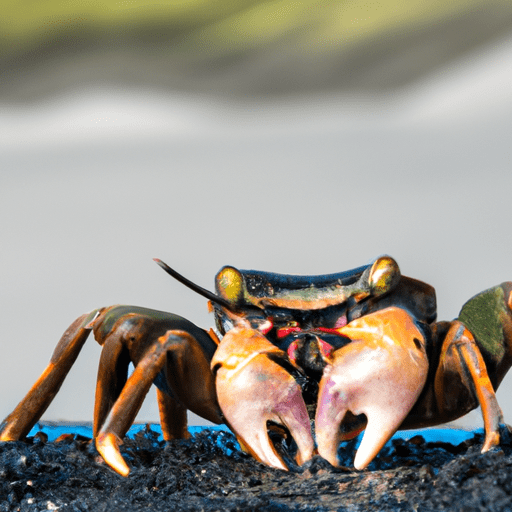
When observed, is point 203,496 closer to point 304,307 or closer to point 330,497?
point 330,497

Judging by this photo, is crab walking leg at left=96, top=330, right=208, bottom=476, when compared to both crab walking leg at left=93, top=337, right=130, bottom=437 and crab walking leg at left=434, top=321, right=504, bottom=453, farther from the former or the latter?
crab walking leg at left=434, top=321, right=504, bottom=453

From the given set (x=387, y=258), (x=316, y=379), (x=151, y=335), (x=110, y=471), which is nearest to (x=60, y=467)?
(x=110, y=471)

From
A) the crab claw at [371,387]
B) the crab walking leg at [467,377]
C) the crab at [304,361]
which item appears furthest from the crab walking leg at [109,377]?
the crab walking leg at [467,377]

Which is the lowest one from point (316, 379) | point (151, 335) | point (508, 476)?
point (508, 476)

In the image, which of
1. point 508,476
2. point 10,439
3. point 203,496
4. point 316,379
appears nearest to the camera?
point 508,476

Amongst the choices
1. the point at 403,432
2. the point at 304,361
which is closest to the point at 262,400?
the point at 304,361

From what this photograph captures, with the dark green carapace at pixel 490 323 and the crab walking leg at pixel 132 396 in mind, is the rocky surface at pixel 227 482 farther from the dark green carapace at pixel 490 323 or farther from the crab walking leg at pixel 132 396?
the dark green carapace at pixel 490 323
